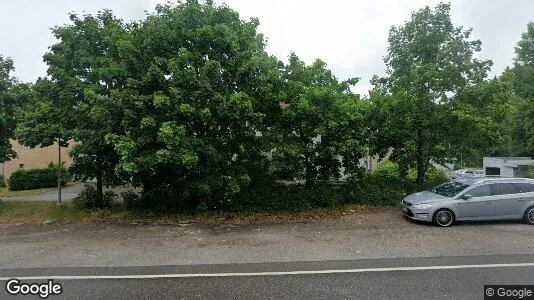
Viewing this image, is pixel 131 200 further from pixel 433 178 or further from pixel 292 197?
pixel 433 178

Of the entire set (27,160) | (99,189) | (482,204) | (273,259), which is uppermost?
(27,160)

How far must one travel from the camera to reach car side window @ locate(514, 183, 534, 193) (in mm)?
10531

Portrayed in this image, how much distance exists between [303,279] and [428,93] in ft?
33.8

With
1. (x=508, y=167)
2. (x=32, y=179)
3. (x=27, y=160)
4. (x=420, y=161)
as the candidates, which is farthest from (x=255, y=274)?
(x=27, y=160)

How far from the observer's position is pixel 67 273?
21.6 feet

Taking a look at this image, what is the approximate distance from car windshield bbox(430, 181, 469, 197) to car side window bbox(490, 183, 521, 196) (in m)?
0.75

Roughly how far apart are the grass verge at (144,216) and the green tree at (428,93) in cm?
292

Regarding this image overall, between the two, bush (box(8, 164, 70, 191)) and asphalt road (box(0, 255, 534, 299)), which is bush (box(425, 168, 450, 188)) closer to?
asphalt road (box(0, 255, 534, 299))

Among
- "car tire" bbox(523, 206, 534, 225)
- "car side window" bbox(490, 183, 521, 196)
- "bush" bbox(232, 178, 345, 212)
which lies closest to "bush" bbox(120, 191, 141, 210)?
"bush" bbox(232, 178, 345, 212)

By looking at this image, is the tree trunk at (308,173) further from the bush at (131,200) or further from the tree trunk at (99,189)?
the tree trunk at (99,189)

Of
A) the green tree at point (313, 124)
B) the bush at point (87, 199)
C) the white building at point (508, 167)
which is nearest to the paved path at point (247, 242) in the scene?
the bush at point (87, 199)

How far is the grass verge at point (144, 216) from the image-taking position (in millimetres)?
11633

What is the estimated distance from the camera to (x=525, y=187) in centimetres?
1058

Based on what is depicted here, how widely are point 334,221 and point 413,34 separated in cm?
983
